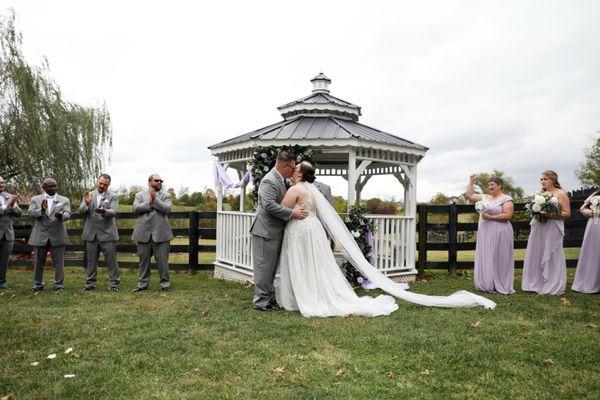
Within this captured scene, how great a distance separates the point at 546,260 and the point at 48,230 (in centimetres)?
869

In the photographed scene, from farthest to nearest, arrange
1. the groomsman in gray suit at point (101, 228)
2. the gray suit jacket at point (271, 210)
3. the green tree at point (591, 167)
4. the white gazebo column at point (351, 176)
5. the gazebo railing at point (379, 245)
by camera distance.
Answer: the green tree at point (591, 167), the gazebo railing at point (379, 245), the white gazebo column at point (351, 176), the groomsman in gray suit at point (101, 228), the gray suit jacket at point (271, 210)

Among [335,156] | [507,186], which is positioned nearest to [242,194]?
[335,156]

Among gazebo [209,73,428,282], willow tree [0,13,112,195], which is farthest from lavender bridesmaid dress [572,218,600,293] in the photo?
willow tree [0,13,112,195]

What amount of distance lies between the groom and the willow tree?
999 cm

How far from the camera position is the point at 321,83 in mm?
11266

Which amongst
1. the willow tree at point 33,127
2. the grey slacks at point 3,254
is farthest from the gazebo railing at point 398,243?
the willow tree at point 33,127

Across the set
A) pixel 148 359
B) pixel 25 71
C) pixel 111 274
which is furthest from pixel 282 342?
pixel 25 71

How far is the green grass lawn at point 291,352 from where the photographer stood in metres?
3.45

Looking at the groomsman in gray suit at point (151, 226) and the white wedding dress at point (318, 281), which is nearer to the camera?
the white wedding dress at point (318, 281)

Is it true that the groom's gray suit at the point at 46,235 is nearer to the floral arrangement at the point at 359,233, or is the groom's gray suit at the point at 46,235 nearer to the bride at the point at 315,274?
the bride at the point at 315,274

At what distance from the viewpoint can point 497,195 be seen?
26.0 feet

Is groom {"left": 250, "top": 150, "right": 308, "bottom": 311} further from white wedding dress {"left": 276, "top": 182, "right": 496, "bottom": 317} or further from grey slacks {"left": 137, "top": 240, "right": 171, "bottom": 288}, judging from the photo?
grey slacks {"left": 137, "top": 240, "right": 171, "bottom": 288}

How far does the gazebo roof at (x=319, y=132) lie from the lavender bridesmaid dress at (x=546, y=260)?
3057mm

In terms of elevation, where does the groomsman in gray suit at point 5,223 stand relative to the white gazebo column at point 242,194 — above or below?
below
